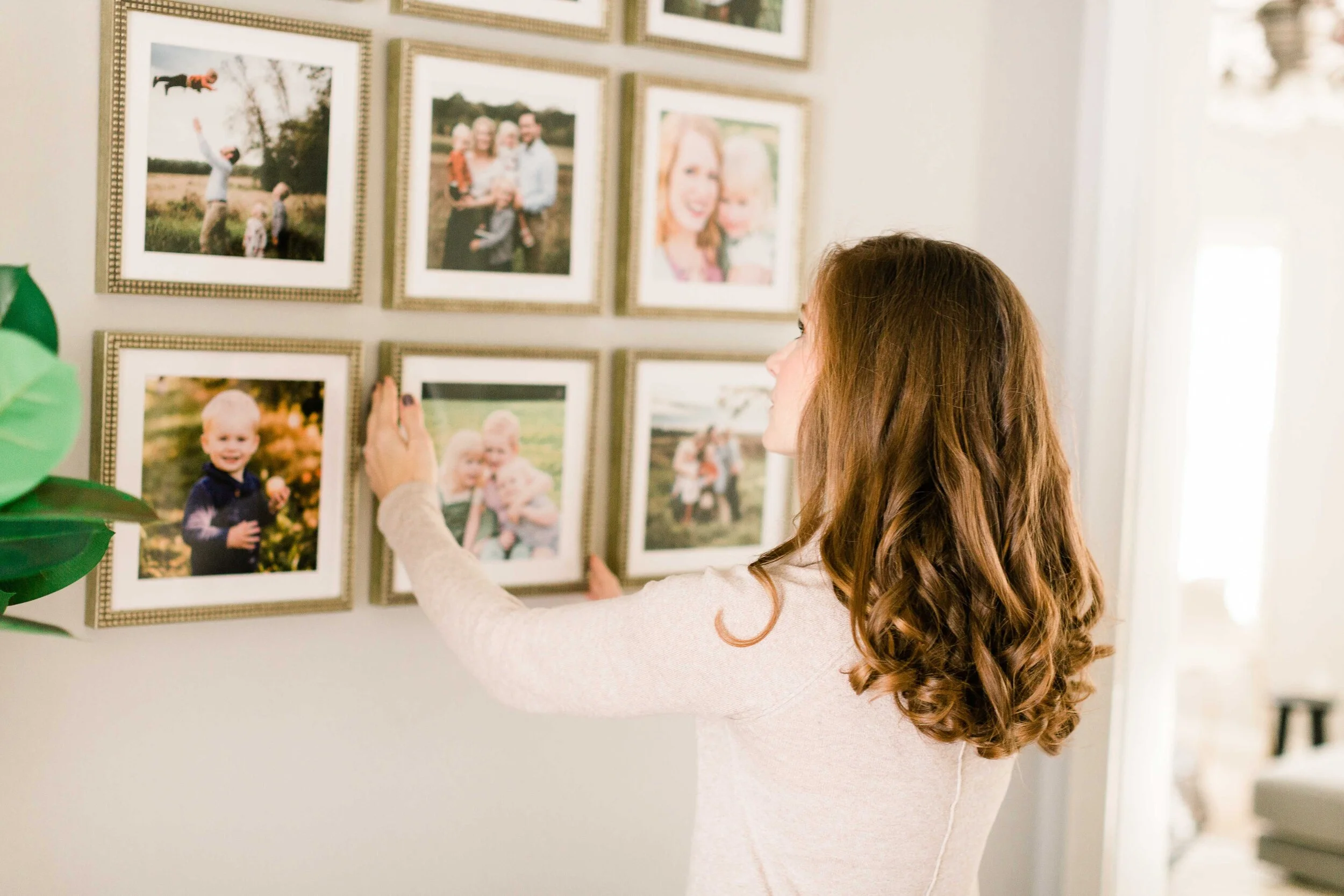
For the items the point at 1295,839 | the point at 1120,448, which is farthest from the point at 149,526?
the point at 1295,839

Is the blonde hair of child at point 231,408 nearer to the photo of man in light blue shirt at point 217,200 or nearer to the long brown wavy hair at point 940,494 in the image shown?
the photo of man in light blue shirt at point 217,200

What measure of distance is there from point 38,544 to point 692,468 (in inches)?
42.0

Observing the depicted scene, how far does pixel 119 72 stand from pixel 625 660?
0.95 m

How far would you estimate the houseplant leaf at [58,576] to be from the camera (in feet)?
3.73

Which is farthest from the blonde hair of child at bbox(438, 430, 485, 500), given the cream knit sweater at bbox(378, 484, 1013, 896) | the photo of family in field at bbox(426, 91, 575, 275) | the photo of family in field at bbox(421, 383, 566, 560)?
the cream knit sweater at bbox(378, 484, 1013, 896)

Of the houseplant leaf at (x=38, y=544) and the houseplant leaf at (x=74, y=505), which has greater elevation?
the houseplant leaf at (x=74, y=505)

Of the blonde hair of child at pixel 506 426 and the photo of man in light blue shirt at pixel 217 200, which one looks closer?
the photo of man in light blue shirt at pixel 217 200

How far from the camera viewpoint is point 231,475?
1.54 meters

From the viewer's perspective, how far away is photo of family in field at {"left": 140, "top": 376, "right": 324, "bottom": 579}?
150 centimetres

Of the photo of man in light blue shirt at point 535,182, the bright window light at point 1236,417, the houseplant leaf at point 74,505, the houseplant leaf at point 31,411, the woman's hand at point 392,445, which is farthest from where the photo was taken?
the bright window light at point 1236,417

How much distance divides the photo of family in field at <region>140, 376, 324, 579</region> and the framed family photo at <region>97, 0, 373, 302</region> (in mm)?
131

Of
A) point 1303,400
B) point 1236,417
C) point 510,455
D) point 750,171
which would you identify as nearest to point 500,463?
point 510,455

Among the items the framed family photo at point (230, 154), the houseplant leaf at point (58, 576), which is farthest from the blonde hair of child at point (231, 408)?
the houseplant leaf at point (58, 576)

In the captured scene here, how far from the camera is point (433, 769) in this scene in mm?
1742
